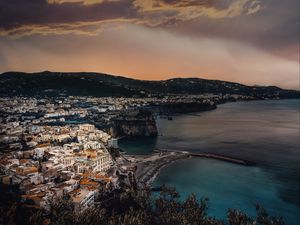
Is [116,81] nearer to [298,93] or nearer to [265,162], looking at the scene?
[265,162]

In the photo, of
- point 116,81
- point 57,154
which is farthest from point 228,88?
point 57,154

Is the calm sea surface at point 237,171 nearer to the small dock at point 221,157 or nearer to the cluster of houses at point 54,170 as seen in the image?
the small dock at point 221,157

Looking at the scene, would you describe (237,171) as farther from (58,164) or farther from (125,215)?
(125,215)

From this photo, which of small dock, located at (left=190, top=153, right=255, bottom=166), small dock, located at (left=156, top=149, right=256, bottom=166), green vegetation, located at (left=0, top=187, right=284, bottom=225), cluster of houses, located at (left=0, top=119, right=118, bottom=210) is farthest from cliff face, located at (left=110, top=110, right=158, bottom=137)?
green vegetation, located at (left=0, top=187, right=284, bottom=225)

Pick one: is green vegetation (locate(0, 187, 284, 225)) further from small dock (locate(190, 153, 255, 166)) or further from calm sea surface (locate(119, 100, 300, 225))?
small dock (locate(190, 153, 255, 166))

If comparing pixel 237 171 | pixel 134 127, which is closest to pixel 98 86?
pixel 134 127
